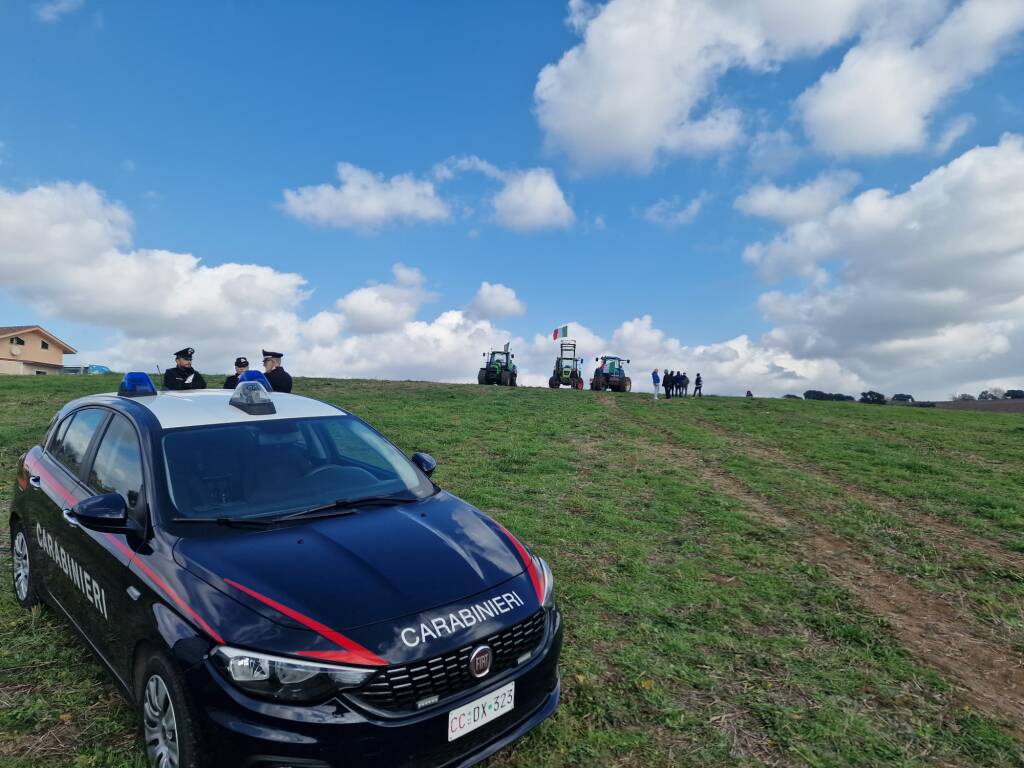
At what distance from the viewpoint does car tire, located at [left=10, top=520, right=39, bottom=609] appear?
418 cm

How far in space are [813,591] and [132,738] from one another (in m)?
4.86

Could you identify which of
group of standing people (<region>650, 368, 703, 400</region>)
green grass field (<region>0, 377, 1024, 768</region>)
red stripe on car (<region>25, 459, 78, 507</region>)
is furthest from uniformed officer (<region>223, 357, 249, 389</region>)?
group of standing people (<region>650, 368, 703, 400</region>)

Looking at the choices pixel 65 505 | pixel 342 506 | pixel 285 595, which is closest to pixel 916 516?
pixel 342 506

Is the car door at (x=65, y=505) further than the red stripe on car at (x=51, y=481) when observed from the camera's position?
No

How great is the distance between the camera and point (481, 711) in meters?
2.39

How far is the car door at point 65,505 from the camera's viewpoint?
335cm

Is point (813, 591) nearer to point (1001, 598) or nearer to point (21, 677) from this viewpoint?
point (1001, 598)

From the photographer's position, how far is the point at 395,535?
2.86 metres

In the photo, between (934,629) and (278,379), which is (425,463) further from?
(278,379)

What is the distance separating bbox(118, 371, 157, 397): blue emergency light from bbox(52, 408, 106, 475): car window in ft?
0.65

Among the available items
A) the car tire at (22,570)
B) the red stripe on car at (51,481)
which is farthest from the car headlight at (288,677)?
the car tire at (22,570)

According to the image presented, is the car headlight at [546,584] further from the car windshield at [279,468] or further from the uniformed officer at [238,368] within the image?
the uniformed officer at [238,368]

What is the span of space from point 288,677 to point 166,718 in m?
0.72

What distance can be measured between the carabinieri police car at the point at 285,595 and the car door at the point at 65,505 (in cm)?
2
